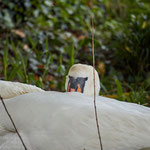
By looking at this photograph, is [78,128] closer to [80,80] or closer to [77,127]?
[77,127]

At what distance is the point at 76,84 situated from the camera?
150 centimetres

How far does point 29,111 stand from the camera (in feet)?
3.07

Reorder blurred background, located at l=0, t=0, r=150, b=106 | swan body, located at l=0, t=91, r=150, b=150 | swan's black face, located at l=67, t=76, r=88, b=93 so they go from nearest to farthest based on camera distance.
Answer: swan body, located at l=0, t=91, r=150, b=150 < swan's black face, located at l=67, t=76, r=88, b=93 < blurred background, located at l=0, t=0, r=150, b=106

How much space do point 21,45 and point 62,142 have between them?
9.44ft

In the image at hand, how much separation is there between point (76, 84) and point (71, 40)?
9.06ft

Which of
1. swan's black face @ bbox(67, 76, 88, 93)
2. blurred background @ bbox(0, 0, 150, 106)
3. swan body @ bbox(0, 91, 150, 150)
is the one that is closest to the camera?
swan body @ bbox(0, 91, 150, 150)

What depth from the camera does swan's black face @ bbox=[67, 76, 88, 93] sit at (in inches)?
58.2

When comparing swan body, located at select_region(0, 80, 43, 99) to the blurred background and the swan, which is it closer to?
the swan

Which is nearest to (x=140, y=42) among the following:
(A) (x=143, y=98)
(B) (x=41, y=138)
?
(A) (x=143, y=98)

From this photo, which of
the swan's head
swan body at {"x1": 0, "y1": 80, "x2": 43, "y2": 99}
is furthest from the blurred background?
swan body at {"x1": 0, "y1": 80, "x2": 43, "y2": 99}

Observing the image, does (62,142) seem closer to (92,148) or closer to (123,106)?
(92,148)

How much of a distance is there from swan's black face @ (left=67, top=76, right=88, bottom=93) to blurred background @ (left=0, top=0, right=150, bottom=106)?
3.12 feet

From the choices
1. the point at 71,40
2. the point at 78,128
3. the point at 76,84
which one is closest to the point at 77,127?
the point at 78,128

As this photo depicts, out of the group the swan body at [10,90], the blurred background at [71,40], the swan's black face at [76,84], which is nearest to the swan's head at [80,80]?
the swan's black face at [76,84]
